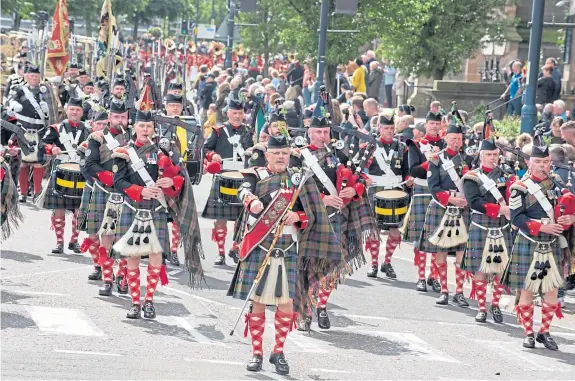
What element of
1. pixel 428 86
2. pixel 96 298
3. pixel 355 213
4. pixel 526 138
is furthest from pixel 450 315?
pixel 428 86

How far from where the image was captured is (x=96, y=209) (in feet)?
45.8

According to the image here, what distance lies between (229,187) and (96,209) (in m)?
2.32

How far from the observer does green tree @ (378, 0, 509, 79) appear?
31.3 meters

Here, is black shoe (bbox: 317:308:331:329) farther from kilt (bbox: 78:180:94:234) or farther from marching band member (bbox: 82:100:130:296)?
kilt (bbox: 78:180:94:234)

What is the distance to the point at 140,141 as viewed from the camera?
12875 millimetres

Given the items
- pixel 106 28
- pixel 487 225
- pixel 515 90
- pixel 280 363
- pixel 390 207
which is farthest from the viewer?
pixel 515 90

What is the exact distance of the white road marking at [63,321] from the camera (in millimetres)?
12000

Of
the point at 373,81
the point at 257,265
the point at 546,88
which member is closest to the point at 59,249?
the point at 257,265

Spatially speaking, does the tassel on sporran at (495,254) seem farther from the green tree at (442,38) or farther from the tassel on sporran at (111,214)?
the green tree at (442,38)

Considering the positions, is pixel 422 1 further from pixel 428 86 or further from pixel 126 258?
pixel 126 258

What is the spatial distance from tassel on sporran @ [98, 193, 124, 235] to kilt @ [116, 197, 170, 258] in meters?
0.61

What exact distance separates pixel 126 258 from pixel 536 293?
3597 mm

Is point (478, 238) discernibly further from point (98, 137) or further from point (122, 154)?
point (98, 137)

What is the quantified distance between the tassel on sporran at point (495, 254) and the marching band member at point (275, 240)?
2.69 m
